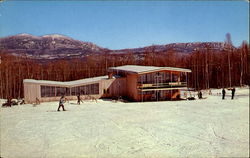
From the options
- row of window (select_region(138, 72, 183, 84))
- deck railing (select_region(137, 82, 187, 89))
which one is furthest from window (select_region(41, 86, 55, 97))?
row of window (select_region(138, 72, 183, 84))

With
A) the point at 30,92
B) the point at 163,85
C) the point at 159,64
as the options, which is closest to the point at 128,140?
the point at 163,85

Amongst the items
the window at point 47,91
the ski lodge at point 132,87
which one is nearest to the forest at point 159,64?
the ski lodge at point 132,87

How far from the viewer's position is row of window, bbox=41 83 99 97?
21266 millimetres

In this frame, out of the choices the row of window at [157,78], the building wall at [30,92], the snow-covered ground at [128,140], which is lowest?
the snow-covered ground at [128,140]

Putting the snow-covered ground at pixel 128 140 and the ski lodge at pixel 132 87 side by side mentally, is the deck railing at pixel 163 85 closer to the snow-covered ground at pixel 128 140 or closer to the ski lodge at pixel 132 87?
the ski lodge at pixel 132 87

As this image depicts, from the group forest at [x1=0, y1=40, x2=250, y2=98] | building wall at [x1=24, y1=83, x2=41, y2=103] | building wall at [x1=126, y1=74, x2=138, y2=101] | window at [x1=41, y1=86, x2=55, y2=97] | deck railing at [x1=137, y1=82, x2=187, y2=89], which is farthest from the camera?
forest at [x1=0, y1=40, x2=250, y2=98]

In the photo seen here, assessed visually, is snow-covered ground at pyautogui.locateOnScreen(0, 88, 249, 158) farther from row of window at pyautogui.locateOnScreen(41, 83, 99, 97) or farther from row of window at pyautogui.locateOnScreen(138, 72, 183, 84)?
row of window at pyautogui.locateOnScreen(41, 83, 99, 97)

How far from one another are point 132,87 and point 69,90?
541cm

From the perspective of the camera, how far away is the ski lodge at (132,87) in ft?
67.8

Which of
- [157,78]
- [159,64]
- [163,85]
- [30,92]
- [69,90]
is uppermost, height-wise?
[159,64]

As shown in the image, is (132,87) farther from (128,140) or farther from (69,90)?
(128,140)

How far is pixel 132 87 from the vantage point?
22016 mm

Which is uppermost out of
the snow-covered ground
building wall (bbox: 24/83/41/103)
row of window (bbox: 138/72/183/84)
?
row of window (bbox: 138/72/183/84)

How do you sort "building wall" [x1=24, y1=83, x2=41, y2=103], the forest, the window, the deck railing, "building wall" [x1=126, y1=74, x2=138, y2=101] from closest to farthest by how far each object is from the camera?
the deck railing → "building wall" [x1=24, y1=83, x2=41, y2=103] → "building wall" [x1=126, y1=74, x2=138, y2=101] → the window → the forest
